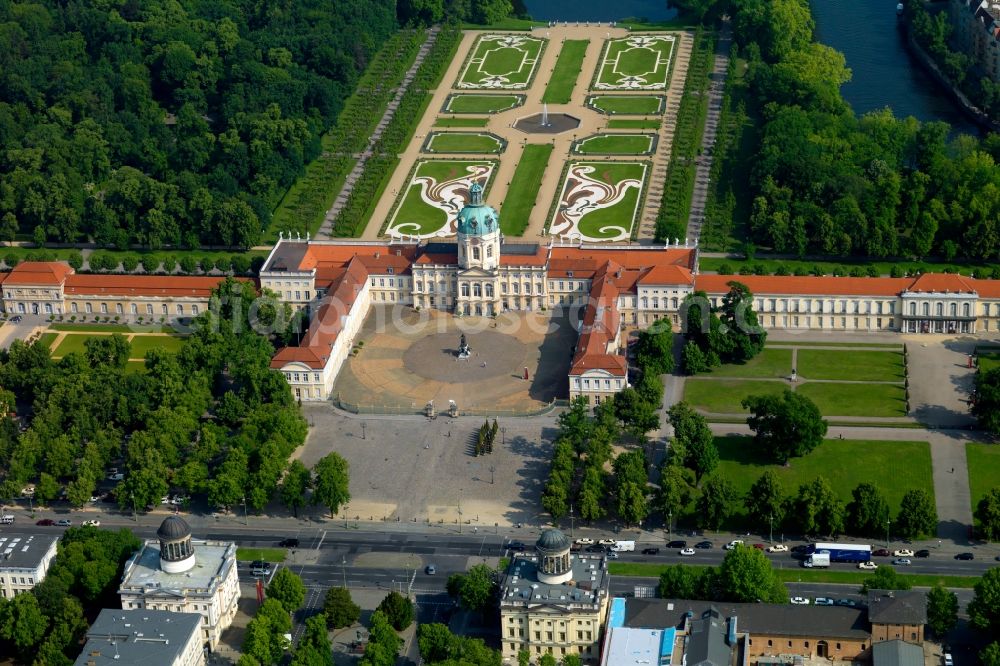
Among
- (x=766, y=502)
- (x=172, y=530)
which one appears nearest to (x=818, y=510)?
(x=766, y=502)

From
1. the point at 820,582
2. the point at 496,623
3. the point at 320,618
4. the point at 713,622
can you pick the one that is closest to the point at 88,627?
the point at 320,618

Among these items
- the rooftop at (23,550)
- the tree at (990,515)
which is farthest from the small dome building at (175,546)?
the tree at (990,515)

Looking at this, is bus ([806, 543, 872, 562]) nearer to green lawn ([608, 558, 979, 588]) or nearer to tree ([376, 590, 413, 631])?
green lawn ([608, 558, 979, 588])

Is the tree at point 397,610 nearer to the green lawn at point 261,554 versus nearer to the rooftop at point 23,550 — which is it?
the green lawn at point 261,554

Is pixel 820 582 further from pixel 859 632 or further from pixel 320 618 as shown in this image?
pixel 320 618

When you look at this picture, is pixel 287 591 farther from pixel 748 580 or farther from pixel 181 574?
pixel 748 580

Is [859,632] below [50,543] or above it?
above
